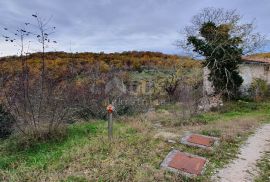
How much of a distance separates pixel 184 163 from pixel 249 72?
17.4m

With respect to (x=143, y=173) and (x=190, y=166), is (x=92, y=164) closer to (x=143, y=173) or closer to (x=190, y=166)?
(x=143, y=173)

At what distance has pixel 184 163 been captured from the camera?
232 inches

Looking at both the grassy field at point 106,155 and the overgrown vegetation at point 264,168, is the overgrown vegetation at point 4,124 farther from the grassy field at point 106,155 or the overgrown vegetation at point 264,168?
the overgrown vegetation at point 264,168

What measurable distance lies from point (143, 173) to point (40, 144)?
322 centimetres

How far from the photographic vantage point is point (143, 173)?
5.16 meters

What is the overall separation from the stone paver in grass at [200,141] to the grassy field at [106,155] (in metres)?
0.22

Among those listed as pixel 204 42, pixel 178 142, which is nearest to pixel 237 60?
pixel 204 42

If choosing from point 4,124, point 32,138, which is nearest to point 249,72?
point 4,124

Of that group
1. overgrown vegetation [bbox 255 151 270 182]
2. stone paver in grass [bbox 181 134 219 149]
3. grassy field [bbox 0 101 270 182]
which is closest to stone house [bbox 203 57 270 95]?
grassy field [bbox 0 101 270 182]

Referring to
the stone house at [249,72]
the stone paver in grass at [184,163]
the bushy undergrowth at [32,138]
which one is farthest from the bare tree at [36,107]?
the stone house at [249,72]

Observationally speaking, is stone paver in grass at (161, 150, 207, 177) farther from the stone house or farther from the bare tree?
the stone house

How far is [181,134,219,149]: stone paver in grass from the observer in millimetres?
7207

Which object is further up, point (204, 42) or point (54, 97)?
point (204, 42)

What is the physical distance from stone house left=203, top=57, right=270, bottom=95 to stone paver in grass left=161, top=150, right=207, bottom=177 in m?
14.8
